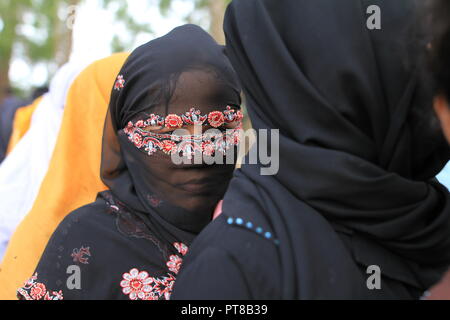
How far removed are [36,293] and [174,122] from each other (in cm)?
70

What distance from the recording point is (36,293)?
153cm

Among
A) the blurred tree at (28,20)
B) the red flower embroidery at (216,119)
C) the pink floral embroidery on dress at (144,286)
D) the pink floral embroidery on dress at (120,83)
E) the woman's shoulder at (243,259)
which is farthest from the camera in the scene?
the blurred tree at (28,20)

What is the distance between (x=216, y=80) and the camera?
176 centimetres

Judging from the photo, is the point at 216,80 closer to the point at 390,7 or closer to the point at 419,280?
the point at 390,7

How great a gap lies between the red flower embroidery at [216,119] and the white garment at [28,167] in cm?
120

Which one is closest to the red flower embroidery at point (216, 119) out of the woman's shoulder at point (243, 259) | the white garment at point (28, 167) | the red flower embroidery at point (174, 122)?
the red flower embroidery at point (174, 122)

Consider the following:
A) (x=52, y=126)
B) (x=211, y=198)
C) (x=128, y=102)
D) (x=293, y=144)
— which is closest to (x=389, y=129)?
(x=293, y=144)

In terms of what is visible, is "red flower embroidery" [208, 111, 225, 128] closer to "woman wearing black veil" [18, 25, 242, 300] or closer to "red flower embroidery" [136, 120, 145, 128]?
"woman wearing black veil" [18, 25, 242, 300]

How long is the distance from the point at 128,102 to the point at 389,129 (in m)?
1.03

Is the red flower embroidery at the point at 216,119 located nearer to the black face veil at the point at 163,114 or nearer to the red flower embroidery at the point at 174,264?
the black face veil at the point at 163,114

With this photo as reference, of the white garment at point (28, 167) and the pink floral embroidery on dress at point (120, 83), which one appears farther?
the white garment at point (28, 167)

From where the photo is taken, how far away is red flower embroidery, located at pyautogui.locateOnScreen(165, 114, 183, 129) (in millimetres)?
1698

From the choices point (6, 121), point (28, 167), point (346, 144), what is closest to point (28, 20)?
point (6, 121)

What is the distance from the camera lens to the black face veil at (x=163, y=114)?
164 centimetres
